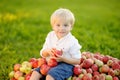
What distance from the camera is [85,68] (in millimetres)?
4992

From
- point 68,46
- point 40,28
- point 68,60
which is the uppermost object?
point 68,46

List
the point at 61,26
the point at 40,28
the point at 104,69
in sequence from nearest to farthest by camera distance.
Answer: the point at 61,26
the point at 104,69
the point at 40,28

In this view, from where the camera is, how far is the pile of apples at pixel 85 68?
468 cm

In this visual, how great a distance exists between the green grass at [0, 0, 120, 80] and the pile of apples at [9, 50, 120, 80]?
34cm

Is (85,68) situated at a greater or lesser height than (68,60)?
lesser

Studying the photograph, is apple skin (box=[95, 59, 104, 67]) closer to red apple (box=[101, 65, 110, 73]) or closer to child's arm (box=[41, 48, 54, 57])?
red apple (box=[101, 65, 110, 73])

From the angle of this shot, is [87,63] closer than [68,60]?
No

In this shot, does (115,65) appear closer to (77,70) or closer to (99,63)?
(99,63)

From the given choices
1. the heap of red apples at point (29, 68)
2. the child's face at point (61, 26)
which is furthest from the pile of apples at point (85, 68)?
the child's face at point (61, 26)

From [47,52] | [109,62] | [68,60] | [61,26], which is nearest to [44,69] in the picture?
[47,52]

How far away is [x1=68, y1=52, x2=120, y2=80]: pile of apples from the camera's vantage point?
4727 mm

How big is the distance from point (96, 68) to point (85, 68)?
0.16 m

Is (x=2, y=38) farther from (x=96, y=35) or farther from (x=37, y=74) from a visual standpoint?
(x=37, y=74)

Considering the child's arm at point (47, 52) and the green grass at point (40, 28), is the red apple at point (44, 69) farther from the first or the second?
the green grass at point (40, 28)
